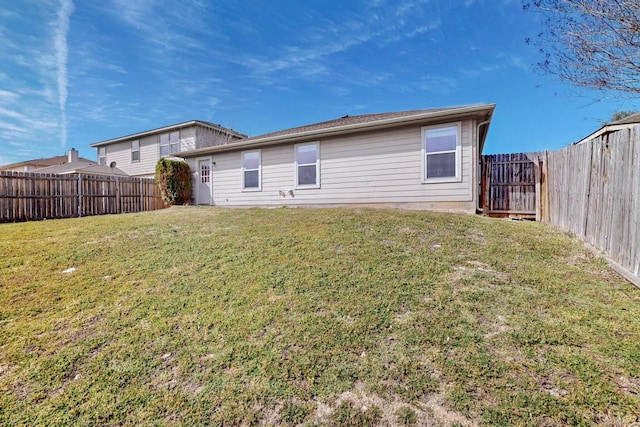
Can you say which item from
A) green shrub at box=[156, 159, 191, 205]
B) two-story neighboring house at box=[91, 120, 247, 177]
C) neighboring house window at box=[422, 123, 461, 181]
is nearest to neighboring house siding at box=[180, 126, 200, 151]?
two-story neighboring house at box=[91, 120, 247, 177]

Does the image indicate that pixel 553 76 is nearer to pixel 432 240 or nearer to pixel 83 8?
pixel 432 240

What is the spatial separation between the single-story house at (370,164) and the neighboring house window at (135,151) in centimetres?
1080

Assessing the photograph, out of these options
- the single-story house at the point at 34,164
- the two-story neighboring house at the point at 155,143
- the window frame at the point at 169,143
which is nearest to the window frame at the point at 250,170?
the two-story neighboring house at the point at 155,143

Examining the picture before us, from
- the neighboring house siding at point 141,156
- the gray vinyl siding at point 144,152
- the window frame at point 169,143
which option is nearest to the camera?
the gray vinyl siding at point 144,152

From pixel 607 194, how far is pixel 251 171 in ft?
34.5

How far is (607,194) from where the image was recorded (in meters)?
4.26

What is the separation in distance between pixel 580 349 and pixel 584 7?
776 cm

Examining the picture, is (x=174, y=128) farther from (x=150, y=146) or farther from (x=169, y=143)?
(x=150, y=146)

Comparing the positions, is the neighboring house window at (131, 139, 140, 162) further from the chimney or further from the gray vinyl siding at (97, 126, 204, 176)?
the chimney

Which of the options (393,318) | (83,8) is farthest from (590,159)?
(83,8)

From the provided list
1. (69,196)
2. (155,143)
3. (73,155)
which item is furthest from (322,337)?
(73,155)

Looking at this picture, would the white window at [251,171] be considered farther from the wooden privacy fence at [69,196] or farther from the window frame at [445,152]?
the window frame at [445,152]

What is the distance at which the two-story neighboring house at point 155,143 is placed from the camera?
17906 millimetres

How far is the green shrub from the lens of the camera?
1305 centimetres
